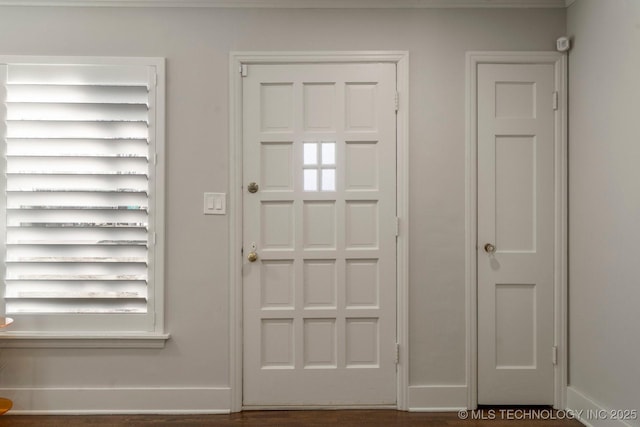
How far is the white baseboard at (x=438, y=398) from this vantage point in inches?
104

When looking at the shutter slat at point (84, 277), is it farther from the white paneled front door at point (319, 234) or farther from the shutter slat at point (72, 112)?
the shutter slat at point (72, 112)

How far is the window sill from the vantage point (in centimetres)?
258

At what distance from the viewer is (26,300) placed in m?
2.59

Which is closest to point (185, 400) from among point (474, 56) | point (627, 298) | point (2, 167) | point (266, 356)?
point (266, 356)

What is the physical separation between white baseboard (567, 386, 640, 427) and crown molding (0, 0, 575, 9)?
2.22 metres

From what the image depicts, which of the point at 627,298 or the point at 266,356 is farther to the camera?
the point at 266,356

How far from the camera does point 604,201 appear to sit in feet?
7.70

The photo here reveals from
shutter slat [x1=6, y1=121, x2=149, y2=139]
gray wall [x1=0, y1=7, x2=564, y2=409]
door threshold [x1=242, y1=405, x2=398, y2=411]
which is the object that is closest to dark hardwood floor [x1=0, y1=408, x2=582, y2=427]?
door threshold [x1=242, y1=405, x2=398, y2=411]

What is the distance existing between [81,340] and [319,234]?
148 centimetres

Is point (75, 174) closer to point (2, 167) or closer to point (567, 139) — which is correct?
point (2, 167)

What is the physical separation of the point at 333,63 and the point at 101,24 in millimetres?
1343

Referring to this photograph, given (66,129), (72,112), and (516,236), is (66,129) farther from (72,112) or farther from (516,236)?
(516,236)

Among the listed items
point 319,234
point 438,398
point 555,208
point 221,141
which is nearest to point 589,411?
point 438,398

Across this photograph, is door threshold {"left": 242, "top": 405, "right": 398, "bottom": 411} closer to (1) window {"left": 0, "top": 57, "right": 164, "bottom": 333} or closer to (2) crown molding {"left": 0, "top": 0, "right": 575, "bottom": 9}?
(1) window {"left": 0, "top": 57, "right": 164, "bottom": 333}
